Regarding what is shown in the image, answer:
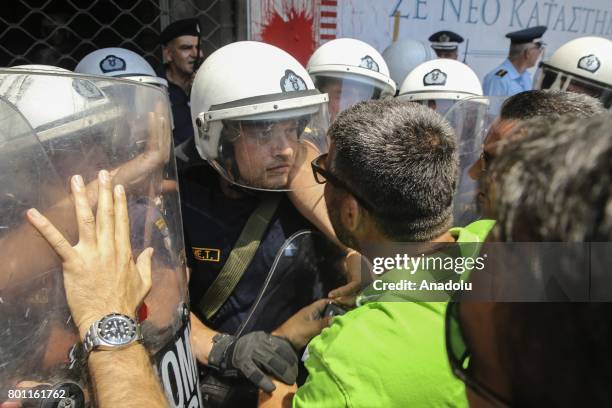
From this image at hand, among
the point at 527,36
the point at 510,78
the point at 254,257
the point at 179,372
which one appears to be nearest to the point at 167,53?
the point at 254,257

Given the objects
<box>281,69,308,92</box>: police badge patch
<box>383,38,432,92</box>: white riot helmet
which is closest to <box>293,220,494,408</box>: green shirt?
<box>281,69,308,92</box>: police badge patch

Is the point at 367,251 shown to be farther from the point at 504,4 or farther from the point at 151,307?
the point at 504,4

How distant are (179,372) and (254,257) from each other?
64 cm

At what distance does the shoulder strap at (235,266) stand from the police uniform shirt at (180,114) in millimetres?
1579

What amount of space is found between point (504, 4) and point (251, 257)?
532 cm

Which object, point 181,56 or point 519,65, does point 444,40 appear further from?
point 181,56

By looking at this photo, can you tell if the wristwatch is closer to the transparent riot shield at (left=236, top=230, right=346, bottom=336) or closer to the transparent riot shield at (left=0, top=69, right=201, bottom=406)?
the transparent riot shield at (left=0, top=69, right=201, bottom=406)

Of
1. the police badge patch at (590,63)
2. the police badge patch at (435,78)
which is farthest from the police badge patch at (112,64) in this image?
the police badge patch at (590,63)

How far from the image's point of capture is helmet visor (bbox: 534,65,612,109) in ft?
8.65

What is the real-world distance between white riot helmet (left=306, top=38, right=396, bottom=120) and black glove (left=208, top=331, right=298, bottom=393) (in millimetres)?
1664

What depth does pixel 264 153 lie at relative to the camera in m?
1.55

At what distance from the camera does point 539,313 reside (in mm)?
521

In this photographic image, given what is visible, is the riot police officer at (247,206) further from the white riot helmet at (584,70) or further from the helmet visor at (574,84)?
the white riot helmet at (584,70)

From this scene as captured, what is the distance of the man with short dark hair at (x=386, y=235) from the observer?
2.72 ft
